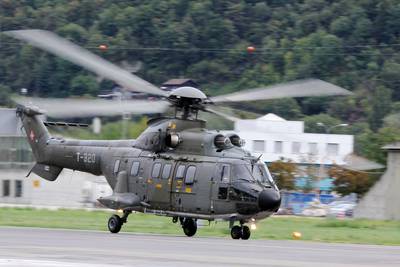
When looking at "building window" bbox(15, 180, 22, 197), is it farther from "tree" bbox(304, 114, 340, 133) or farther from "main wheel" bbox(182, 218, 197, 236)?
"tree" bbox(304, 114, 340, 133)

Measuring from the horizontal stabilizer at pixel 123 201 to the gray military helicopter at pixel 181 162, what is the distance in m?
0.03

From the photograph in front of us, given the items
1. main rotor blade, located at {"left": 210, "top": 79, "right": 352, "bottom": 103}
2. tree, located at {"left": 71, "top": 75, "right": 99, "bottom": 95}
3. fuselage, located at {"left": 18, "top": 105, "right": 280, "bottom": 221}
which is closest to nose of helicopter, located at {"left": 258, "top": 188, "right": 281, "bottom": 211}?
fuselage, located at {"left": 18, "top": 105, "right": 280, "bottom": 221}

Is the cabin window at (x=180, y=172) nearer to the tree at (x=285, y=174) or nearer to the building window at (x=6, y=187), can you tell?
the building window at (x=6, y=187)

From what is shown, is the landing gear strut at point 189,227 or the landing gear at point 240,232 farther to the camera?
the landing gear strut at point 189,227

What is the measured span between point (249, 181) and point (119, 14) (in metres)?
101

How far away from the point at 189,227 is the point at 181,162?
1897mm

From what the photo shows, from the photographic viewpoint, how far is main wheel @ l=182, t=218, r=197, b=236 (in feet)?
95.1

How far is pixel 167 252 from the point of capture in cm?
2084

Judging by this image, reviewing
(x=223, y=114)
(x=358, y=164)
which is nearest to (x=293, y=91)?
(x=223, y=114)

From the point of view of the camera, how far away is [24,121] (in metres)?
33.8

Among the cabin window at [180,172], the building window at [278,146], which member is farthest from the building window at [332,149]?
the cabin window at [180,172]

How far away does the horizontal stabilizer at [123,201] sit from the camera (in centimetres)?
2952

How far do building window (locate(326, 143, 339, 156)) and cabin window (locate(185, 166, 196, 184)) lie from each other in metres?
65.1

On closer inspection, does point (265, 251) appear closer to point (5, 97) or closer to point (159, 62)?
point (5, 97)
